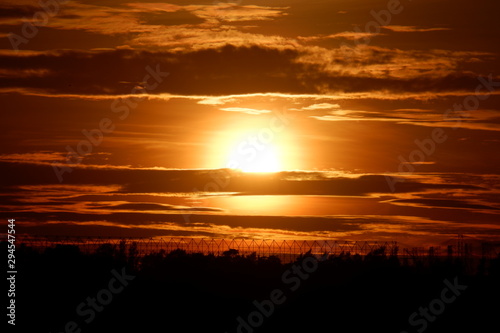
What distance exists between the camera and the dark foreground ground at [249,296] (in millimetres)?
102625

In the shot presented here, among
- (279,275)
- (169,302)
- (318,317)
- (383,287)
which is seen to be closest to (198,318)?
(169,302)

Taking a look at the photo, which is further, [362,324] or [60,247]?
[60,247]

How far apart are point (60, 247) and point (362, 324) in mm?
80465

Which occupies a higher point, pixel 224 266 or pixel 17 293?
pixel 224 266

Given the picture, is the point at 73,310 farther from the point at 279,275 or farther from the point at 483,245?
the point at 483,245

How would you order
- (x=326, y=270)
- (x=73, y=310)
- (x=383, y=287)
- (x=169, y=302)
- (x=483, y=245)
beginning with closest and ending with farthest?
(x=73, y=310) → (x=169, y=302) → (x=383, y=287) → (x=483, y=245) → (x=326, y=270)

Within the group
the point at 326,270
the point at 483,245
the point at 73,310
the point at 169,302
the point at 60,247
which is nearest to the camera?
the point at 73,310

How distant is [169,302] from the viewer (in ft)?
383

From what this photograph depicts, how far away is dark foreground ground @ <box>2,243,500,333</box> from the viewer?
103 metres

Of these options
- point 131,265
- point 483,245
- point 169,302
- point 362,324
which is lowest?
point 362,324

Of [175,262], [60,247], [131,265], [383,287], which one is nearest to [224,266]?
[175,262]

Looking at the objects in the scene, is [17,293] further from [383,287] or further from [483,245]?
[483,245]

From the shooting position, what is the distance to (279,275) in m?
155

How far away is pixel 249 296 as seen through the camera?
12938 cm
